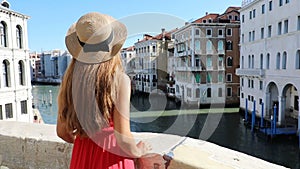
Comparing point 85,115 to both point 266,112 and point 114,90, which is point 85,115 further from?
point 266,112

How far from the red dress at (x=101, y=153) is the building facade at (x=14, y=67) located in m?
10.1

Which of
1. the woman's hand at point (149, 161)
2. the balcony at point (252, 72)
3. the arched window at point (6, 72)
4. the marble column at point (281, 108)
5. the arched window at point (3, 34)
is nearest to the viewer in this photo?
the woman's hand at point (149, 161)

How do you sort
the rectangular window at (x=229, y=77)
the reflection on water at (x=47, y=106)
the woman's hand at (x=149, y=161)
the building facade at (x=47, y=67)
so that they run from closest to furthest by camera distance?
the woman's hand at (x=149, y=161)
the reflection on water at (x=47, y=106)
the rectangular window at (x=229, y=77)
the building facade at (x=47, y=67)

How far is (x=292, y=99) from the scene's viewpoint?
1575 centimetres

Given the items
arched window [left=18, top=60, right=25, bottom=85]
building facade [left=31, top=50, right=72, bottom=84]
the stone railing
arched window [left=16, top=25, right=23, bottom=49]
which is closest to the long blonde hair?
the stone railing

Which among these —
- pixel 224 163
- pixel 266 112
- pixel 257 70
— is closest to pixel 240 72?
pixel 257 70

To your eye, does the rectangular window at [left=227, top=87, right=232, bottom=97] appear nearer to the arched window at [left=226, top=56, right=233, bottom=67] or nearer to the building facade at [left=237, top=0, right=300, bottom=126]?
the arched window at [left=226, top=56, right=233, bottom=67]

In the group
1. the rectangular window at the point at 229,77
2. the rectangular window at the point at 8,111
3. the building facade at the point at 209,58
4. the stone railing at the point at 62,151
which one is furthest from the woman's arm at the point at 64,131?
the rectangular window at the point at 229,77

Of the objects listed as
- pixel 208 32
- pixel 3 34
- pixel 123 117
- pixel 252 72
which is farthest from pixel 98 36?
pixel 208 32

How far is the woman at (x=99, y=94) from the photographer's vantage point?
83cm

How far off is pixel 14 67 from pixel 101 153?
1099 cm

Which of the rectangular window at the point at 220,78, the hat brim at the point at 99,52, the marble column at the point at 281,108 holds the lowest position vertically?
the marble column at the point at 281,108

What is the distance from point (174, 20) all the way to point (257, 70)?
15.7 m

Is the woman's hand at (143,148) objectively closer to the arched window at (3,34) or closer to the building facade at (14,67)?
the building facade at (14,67)
